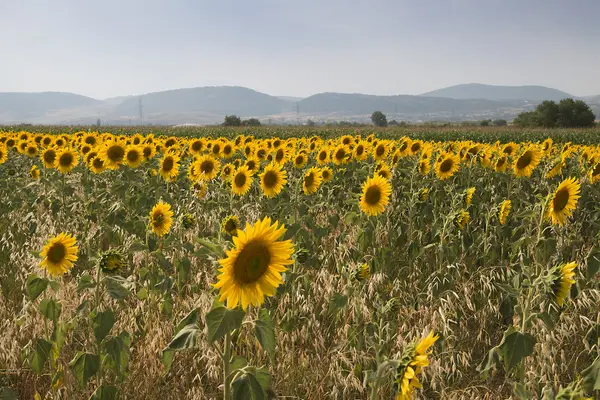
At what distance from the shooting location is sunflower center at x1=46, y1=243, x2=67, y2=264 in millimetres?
3026

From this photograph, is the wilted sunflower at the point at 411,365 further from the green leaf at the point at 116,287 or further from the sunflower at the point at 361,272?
the green leaf at the point at 116,287

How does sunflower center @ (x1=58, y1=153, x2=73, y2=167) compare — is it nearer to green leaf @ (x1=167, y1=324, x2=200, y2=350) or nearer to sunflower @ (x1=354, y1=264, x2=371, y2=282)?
sunflower @ (x1=354, y1=264, x2=371, y2=282)

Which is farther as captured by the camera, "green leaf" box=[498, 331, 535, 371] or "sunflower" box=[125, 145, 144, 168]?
"sunflower" box=[125, 145, 144, 168]

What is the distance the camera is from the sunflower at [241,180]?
536 cm

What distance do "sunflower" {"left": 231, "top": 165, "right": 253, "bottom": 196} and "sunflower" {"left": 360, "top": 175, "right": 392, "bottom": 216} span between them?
4.71ft

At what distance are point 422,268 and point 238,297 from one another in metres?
3.41

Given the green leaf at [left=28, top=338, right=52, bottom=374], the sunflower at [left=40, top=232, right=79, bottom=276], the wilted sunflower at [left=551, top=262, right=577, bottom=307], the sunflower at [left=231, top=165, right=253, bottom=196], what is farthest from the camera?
the sunflower at [left=231, top=165, right=253, bottom=196]

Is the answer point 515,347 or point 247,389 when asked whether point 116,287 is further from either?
point 515,347

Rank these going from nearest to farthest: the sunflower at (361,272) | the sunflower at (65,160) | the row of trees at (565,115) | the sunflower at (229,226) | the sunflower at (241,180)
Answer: the sunflower at (361,272), the sunflower at (229,226), the sunflower at (241,180), the sunflower at (65,160), the row of trees at (565,115)

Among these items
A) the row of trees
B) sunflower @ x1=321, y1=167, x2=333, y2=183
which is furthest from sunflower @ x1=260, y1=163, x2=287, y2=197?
the row of trees

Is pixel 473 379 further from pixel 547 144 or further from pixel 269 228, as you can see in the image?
pixel 547 144

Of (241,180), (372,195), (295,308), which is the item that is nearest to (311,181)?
(241,180)

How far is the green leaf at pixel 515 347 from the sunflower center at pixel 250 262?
1.38 metres

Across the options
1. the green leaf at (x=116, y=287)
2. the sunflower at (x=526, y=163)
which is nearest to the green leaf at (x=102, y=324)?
the green leaf at (x=116, y=287)
